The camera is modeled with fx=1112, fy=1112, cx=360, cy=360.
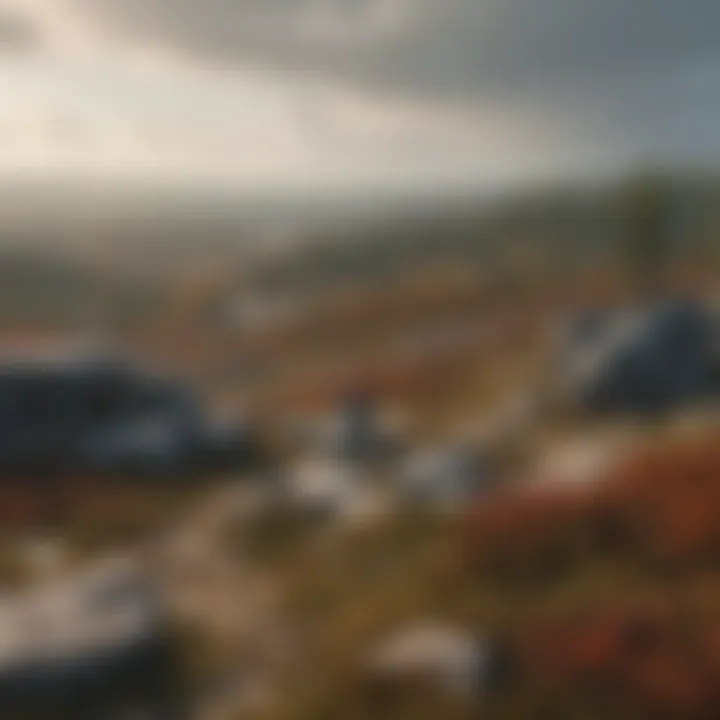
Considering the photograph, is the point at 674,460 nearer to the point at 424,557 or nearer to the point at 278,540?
the point at 424,557

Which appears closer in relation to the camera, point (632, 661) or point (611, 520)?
point (632, 661)

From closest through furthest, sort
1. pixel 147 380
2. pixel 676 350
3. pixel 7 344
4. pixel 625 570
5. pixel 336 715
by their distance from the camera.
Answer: pixel 336 715 < pixel 625 570 < pixel 147 380 < pixel 7 344 < pixel 676 350

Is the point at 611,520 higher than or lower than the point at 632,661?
higher

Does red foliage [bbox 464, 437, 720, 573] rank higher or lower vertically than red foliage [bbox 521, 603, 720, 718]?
higher

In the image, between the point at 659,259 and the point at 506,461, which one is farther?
the point at 659,259

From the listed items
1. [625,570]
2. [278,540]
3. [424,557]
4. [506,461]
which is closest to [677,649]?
[625,570]

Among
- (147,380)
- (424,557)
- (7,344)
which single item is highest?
(7,344)

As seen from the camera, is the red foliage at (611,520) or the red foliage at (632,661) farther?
the red foliage at (611,520)

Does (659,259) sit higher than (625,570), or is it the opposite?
(659,259)

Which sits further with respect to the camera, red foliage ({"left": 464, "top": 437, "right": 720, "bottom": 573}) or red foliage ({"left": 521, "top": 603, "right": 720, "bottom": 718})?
red foliage ({"left": 464, "top": 437, "right": 720, "bottom": 573})

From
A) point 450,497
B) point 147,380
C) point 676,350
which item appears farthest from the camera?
point 676,350

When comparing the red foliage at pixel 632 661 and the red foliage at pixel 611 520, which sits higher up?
the red foliage at pixel 611 520
